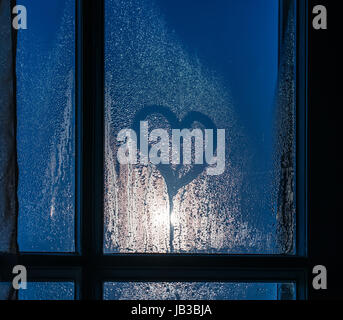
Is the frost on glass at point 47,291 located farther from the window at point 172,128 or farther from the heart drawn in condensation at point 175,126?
the heart drawn in condensation at point 175,126

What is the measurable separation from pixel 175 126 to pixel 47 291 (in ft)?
2.64

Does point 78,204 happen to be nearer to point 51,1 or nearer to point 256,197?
point 256,197

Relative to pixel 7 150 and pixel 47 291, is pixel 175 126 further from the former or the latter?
pixel 47 291

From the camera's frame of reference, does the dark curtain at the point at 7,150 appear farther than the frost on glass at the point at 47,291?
No

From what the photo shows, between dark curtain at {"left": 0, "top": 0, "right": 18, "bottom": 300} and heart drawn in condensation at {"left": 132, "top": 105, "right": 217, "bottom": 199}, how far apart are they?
0.42m

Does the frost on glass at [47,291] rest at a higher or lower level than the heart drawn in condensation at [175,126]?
lower

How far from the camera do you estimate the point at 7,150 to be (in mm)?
948

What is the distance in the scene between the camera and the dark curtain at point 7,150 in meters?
0.94

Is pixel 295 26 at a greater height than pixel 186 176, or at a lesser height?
greater

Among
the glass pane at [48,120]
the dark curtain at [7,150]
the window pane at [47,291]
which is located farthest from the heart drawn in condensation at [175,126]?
the window pane at [47,291]

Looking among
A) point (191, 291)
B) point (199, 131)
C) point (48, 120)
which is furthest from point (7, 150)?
point (191, 291)

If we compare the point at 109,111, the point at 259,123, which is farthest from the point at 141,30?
the point at 259,123
